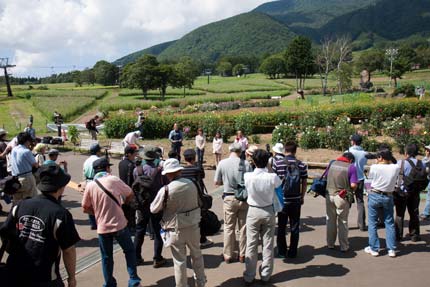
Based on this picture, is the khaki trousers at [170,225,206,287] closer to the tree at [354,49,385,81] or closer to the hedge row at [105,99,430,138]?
the hedge row at [105,99,430,138]

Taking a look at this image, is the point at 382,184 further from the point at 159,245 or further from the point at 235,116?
the point at 235,116

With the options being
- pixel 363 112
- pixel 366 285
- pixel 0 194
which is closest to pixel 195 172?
pixel 366 285

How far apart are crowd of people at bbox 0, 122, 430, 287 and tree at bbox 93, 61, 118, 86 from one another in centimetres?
10273

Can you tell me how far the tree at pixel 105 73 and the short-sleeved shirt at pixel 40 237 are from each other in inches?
4251

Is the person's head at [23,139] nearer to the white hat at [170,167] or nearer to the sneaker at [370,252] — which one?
the white hat at [170,167]

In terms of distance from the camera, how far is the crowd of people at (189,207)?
3672 millimetres

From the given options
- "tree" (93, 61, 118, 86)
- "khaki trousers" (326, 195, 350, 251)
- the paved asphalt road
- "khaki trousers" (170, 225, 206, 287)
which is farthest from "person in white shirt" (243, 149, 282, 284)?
"tree" (93, 61, 118, 86)

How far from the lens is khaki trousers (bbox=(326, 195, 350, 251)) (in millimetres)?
6879

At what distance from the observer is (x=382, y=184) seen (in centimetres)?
671

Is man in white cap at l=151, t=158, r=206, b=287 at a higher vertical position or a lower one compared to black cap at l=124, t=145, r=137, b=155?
lower

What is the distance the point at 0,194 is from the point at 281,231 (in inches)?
268

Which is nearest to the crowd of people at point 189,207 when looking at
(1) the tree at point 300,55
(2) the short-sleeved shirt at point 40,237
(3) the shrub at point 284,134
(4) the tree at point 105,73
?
(2) the short-sleeved shirt at point 40,237

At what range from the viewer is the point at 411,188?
742cm

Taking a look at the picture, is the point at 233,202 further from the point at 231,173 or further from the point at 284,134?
the point at 284,134
